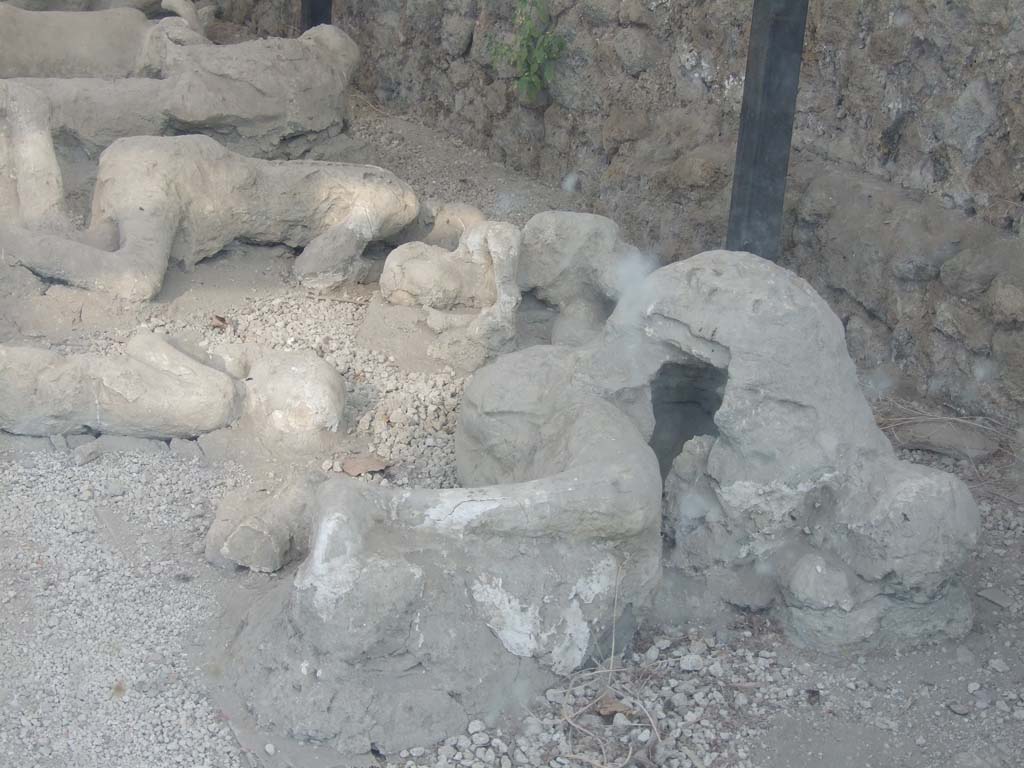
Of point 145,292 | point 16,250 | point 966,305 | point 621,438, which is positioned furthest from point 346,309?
point 966,305

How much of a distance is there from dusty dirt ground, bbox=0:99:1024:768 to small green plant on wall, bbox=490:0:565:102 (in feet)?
8.31

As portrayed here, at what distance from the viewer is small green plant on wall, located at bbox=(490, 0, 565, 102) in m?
6.21

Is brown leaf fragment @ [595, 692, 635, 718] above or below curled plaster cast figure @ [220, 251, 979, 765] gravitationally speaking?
below

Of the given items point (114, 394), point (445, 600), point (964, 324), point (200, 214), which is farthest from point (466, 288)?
point (445, 600)

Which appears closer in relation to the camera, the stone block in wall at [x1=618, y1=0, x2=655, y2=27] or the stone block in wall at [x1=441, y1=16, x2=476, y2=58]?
the stone block in wall at [x1=618, y1=0, x2=655, y2=27]

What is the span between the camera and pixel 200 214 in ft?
17.1

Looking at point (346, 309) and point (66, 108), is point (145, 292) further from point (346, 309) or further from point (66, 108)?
point (66, 108)

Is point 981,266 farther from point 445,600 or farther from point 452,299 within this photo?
point 445,600

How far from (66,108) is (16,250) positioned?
1.08m

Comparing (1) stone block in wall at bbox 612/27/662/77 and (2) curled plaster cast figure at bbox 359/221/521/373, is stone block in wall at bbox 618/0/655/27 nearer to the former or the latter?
(1) stone block in wall at bbox 612/27/662/77

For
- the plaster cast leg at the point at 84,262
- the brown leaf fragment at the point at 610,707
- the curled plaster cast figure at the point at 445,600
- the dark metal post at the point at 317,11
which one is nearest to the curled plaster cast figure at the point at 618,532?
the curled plaster cast figure at the point at 445,600

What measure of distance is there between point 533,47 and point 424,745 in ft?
13.2

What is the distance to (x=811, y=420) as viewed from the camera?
136 inches

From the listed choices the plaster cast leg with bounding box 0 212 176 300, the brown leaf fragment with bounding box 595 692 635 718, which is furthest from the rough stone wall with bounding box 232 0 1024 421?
the plaster cast leg with bounding box 0 212 176 300
